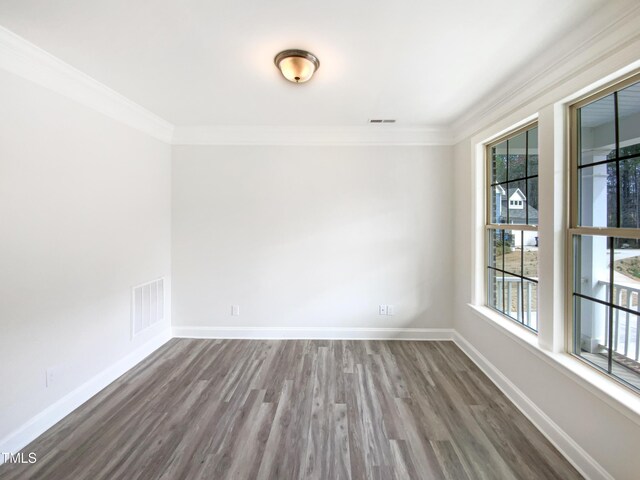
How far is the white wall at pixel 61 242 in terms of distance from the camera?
5.71 ft

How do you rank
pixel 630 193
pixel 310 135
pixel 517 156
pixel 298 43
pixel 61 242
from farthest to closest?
1. pixel 310 135
2. pixel 517 156
3. pixel 61 242
4. pixel 298 43
5. pixel 630 193

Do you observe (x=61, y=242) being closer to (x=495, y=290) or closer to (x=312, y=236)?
(x=312, y=236)

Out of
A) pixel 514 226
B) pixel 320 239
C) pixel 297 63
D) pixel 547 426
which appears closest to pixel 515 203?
pixel 514 226

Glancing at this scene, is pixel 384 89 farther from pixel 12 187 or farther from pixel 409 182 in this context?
pixel 12 187

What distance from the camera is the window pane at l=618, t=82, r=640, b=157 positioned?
4.83 ft

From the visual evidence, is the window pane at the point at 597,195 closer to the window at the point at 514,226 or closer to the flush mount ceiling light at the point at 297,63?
the window at the point at 514,226

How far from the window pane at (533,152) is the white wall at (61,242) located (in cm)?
363

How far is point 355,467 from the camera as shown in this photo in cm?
162

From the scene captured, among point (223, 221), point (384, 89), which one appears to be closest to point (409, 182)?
point (384, 89)

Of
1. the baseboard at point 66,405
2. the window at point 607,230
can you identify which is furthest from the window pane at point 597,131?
the baseboard at point 66,405

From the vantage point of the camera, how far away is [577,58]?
1.65m

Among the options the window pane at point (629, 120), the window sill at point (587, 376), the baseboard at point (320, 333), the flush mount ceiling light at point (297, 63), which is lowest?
the baseboard at point (320, 333)

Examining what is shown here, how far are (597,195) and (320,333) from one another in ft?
9.31

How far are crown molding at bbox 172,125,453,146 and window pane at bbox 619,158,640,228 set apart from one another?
2.01 m
